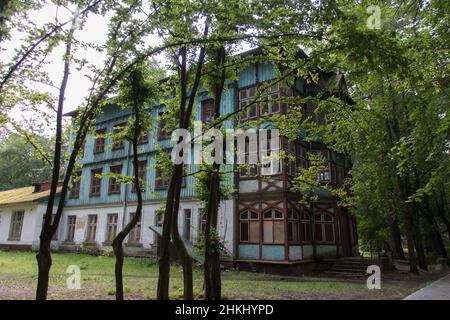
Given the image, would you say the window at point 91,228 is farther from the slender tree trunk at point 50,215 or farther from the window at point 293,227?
the slender tree trunk at point 50,215

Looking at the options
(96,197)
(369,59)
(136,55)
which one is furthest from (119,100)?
(96,197)

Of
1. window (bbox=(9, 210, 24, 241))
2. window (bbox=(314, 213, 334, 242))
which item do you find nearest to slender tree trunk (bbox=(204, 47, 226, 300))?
window (bbox=(314, 213, 334, 242))

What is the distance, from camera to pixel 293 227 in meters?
16.2

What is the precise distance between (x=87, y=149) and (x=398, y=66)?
81.8 feet

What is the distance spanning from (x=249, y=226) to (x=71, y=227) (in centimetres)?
1546

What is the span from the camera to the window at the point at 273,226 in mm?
15797

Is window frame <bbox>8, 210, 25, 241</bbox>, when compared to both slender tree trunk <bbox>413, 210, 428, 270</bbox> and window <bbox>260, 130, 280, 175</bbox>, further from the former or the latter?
slender tree trunk <bbox>413, 210, 428, 270</bbox>

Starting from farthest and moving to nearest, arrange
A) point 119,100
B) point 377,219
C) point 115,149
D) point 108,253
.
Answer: point 377,219 → point 115,149 → point 108,253 → point 119,100

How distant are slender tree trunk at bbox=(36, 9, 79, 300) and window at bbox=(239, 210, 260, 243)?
1210 cm

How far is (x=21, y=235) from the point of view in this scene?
25422 millimetres

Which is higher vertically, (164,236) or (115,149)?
(115,149)

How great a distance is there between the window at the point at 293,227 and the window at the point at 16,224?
21.2 meters

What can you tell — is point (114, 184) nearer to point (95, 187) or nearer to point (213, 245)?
point (95, 187)

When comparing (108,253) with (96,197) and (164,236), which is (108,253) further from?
(164,236)
